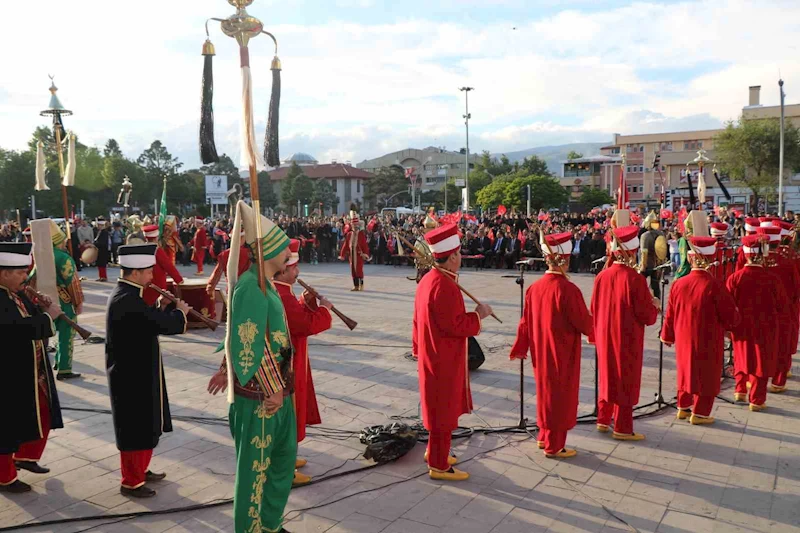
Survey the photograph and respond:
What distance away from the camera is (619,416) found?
6.17m

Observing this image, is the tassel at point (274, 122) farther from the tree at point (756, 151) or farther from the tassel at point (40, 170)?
the tree at point (756, 151)

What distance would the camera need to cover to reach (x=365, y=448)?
5930mm

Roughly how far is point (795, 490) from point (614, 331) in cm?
188

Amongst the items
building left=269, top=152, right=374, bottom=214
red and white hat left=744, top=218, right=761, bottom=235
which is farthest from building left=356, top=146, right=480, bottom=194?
red and white hat left=744, top=218, right=761, bottom=235

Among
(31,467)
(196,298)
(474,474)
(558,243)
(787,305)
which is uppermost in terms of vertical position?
(558,243)

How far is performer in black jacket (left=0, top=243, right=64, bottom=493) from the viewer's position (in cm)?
495

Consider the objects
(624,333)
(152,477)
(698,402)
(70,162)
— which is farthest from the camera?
(70,162)

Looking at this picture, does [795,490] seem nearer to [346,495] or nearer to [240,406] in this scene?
[346,495]

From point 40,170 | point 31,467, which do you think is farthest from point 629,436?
point 40,170

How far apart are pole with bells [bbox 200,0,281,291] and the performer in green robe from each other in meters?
0.11

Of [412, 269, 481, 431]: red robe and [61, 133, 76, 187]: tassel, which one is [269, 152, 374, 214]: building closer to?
[61, 133, 76, 187]: tassel

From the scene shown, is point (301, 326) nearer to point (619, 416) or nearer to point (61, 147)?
point (619, 416)

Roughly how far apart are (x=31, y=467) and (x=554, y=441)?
4411 millimetres

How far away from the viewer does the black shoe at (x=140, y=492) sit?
496 cm
